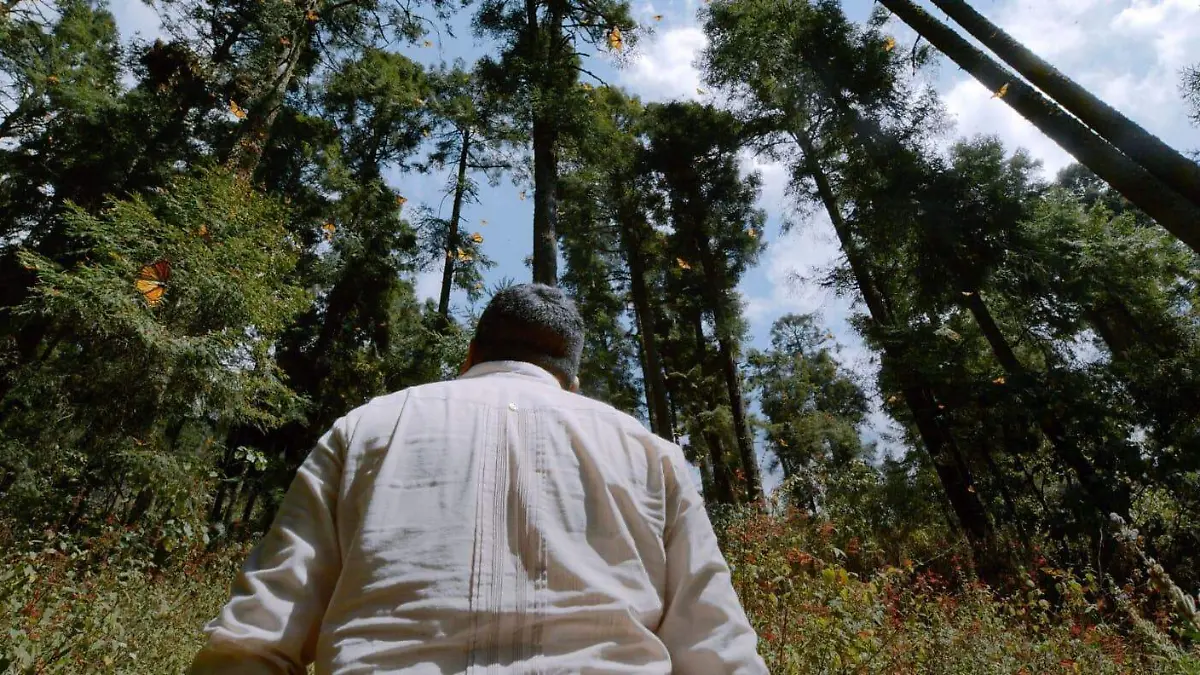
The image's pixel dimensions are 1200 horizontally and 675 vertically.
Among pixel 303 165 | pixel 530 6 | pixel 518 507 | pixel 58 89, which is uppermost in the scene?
pixel 303 165

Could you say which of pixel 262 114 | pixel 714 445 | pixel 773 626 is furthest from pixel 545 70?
pixel 714 445

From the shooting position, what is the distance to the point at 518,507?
1.09 m

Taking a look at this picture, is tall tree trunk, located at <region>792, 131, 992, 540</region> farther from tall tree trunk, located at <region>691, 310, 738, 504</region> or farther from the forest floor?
tall tree trunk, located at <region>691, 310, 738, 504</region>

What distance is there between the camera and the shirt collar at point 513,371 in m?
1.40

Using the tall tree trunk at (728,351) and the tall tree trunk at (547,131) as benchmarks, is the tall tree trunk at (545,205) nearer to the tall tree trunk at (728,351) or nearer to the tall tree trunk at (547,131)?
the tall tree trunk at (547,131)

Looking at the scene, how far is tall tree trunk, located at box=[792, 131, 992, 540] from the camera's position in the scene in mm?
10165

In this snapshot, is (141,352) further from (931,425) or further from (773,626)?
(931,425)

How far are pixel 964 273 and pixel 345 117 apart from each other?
49.6 feet

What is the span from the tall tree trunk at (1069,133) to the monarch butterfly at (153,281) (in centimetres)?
857

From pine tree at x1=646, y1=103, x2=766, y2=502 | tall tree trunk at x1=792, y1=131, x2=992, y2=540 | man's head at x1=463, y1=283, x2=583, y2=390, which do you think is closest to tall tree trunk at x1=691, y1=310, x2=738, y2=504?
pine tree at x1=646, y1=103, x2=766, y2=502

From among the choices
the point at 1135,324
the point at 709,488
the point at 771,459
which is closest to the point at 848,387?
the point at 771,459

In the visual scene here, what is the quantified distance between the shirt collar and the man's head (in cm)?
5

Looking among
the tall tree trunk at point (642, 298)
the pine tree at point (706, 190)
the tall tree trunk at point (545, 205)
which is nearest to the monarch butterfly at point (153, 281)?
the tall tree trunk at point (545, 205)

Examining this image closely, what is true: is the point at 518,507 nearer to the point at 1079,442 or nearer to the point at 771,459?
the point at 1079,442
